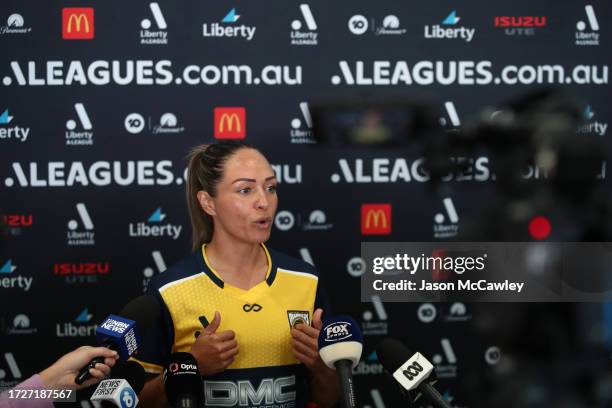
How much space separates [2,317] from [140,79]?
1.16 m

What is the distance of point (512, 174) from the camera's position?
2.96 metres

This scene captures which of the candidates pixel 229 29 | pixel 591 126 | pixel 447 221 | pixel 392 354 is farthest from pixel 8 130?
pixel 591 126

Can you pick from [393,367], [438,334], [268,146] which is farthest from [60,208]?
[393,367]

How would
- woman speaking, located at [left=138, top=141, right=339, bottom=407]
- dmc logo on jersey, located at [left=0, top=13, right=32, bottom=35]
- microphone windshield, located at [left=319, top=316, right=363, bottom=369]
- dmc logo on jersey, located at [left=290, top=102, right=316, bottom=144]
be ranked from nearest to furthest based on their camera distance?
microphone windshield, located at [left=319, top=316, right=363, bottom=369] < woman speaking, located at [left=138, top=141, right=339, bottom=407] < dmc logo on jersey, located at [left=0, top=13, right=32, bottom=35] < dmc logo on jersey, located at [left=290, top=102, right=316, bottom=144]

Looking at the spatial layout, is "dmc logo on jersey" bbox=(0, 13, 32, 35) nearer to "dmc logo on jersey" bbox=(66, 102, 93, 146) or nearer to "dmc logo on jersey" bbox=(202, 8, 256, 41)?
"dmc logo on jersey" bbox=(66, 102, 93, 146)

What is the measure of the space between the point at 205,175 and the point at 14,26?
4.31 feet

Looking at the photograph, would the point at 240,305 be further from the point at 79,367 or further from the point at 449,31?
the point at 449,31

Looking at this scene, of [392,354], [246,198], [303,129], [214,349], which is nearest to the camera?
[392,354]

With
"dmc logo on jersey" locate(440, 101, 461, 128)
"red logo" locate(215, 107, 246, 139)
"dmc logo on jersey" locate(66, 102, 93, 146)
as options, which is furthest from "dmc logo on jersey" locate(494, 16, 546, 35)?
"dmc logo on jersey" locate(66, 102, 93, 146)

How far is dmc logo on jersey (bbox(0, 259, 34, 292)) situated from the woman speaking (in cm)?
113

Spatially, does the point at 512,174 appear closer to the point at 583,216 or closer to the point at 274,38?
the point at 583,216

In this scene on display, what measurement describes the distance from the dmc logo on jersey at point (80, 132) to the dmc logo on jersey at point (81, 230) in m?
0.26

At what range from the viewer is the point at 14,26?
2.81 m

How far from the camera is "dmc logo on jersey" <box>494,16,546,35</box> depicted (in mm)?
2947
